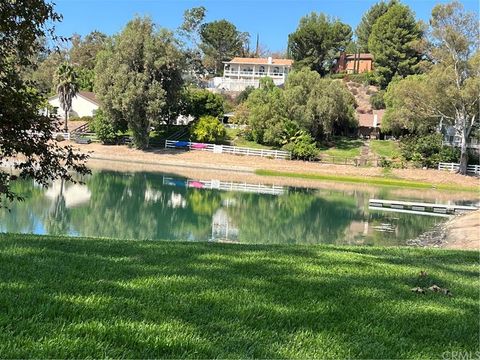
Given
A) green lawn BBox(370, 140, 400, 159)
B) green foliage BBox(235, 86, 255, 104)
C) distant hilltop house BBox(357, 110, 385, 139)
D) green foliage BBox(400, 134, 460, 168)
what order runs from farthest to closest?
green foliage BBox(235, 86, 255, 104)
distant hilltop house BBox(357, 110, 385, 139)
green lawn BBox(370, 140, 400, 159)
green foliage BBox(400, 134, 460, 168)

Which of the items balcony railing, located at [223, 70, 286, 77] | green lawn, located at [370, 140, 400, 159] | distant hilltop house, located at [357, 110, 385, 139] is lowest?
green lawn, located at [370, 140, 400, 159]

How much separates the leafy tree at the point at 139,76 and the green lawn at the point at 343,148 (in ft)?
62.5

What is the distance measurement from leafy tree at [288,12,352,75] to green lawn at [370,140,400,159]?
119 feet

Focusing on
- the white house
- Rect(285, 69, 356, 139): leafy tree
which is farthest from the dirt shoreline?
the white house

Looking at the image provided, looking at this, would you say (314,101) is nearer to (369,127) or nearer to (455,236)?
(369,127)

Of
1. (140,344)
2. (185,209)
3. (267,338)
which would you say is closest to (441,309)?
(267,338)

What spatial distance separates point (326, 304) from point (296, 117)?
56207 millimetres

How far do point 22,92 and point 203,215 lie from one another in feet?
51.7

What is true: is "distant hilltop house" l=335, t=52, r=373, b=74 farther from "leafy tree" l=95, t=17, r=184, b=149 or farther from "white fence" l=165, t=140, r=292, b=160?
"leafy tree" l=95, t=17, r=184, b=149

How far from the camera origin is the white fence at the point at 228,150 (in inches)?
2211

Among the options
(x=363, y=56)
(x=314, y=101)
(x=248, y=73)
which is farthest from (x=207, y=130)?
(x=363, y=56)

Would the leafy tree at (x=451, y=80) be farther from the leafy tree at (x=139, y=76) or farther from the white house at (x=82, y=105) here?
the white house at (x=82, y=105)

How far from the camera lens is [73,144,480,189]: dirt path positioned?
51.1 metres

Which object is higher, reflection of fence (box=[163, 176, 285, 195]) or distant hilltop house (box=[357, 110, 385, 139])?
distant hilltop house (box=[357, 110, 385, 139])
